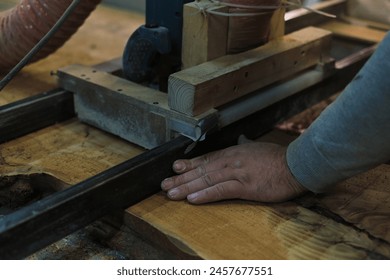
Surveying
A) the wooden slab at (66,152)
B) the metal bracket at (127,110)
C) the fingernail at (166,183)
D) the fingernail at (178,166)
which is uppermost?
the metal bracket at (127,110)

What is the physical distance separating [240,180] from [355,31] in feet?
4.10

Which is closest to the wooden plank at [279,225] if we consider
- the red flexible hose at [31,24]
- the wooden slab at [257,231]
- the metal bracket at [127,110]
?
the wooden slab at [257,231]

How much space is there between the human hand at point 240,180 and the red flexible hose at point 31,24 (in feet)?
1.80

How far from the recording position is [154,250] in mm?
1187

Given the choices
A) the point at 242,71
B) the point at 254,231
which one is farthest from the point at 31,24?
the point at 254,231

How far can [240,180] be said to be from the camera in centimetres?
126

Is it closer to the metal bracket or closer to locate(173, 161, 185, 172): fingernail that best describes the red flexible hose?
the metal bracket

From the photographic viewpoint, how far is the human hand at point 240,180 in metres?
1.25

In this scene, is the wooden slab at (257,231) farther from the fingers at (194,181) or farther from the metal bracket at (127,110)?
the metal bracket at (127,110)

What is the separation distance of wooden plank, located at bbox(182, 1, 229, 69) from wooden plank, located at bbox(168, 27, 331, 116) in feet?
0.10

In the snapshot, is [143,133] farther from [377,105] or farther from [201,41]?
[377,105]

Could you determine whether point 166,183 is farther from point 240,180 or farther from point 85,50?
point 85,50

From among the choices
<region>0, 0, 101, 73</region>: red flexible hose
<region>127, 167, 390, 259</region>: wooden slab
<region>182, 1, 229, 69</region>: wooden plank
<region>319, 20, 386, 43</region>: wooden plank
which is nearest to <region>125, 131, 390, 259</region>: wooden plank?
<region>127, 167, 390, 259</region>: wooden slab

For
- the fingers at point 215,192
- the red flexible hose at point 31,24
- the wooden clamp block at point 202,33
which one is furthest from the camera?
the red flexible hose at point 31,24
